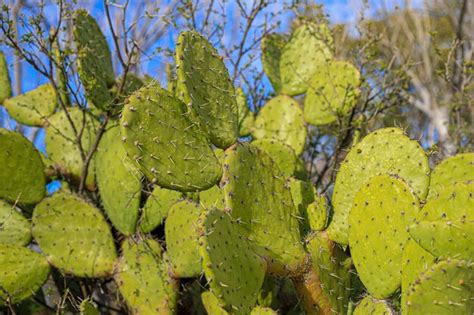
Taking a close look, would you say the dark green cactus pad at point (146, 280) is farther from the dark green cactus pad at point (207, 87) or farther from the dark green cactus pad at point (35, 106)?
the dark green cactus pad at point (35, 106)

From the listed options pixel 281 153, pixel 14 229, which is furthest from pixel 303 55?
pixel 14 229

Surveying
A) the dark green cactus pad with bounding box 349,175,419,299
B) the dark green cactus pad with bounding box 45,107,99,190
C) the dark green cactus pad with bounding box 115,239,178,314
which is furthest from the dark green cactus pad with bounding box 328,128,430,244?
the dark green cactus pad with bounding box 45,107,99,190

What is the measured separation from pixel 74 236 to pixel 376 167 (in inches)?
42.9

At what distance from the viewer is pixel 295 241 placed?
1.76 meters

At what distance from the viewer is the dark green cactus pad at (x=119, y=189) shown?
222 centimetres

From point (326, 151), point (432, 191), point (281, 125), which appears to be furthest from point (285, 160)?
point (326, 151)

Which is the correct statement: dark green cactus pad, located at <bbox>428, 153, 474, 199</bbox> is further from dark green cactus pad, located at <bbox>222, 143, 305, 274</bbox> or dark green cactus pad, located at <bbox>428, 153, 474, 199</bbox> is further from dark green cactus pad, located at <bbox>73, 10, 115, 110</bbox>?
dark green cactus pad, located at <bbox>73, 10, 115, 110</bbox>

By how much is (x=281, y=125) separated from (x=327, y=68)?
331 millimetres

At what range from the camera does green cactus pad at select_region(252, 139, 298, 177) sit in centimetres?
229

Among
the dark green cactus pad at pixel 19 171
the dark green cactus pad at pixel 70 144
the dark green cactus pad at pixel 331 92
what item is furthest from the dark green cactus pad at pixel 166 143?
the dark green cactus pad at pixel 331 92

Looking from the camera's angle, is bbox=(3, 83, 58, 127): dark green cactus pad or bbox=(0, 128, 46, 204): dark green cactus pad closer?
bbox=(0, 128, 46, 204): dark green cactus pad

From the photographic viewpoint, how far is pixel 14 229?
2.27 metres

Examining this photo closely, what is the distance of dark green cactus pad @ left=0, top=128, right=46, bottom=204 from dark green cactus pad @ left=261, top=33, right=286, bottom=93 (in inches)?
49.7

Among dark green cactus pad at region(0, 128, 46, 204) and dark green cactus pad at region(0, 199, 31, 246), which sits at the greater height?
dark green cactus pad at region(0, 128, 46, 204)
